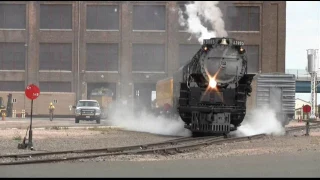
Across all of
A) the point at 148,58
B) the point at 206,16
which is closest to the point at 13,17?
the point at 148,58

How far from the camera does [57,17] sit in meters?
65.6

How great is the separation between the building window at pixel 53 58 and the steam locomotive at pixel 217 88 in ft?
139

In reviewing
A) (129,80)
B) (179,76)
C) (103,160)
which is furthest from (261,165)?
(129,80)

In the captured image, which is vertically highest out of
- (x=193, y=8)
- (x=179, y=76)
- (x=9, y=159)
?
(x=193, y=8)

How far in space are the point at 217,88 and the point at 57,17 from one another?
46.0m

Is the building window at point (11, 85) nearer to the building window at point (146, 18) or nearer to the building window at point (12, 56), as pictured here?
the building window at point (12, 56)

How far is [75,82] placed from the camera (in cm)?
6372

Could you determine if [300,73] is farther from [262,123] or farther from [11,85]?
[262,123]

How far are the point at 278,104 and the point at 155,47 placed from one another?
1376 inches

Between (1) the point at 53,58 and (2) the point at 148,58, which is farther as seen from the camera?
(2) the point at 148,58

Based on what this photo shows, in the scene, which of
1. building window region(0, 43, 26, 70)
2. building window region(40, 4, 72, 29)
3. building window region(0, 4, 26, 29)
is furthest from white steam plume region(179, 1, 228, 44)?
building window region(0, 43, 26, 70)

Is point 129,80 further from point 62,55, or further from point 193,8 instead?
point 193,8

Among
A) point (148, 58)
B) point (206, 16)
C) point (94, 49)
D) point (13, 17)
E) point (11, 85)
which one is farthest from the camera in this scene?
point (148, 58)

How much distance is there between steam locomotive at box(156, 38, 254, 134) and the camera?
22531mm
